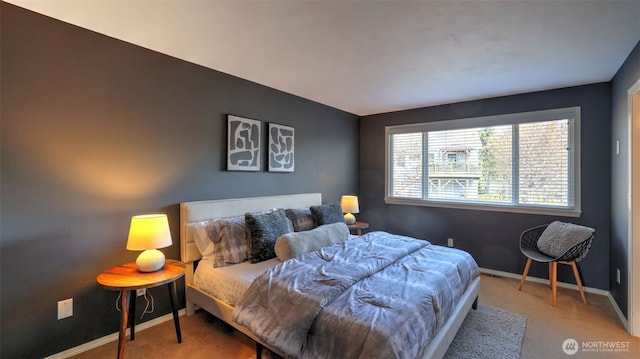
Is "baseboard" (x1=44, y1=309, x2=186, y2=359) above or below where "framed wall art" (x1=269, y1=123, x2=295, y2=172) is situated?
below

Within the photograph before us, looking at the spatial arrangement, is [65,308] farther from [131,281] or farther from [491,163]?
[491,163]

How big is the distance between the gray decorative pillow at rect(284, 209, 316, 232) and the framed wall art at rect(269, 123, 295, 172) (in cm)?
70

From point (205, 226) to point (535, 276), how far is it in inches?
162

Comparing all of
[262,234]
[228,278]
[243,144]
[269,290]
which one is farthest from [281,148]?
[269,290]

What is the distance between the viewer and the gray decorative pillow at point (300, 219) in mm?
3307

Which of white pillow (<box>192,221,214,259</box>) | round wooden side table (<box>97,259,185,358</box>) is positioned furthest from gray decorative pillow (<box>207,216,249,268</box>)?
round wooden side table (<box>97,259,185,358</box>)

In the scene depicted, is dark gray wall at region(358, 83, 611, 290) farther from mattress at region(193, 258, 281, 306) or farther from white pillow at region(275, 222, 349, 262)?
mattress at region(193, 258, 281, 306)

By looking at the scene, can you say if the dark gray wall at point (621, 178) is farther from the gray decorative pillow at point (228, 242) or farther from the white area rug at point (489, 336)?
the gray decorative pillow at point (228, 242)

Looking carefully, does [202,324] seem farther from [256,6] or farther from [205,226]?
[256,6]

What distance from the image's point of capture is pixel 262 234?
2.72 metres

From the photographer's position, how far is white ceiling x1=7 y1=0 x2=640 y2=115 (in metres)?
1.94

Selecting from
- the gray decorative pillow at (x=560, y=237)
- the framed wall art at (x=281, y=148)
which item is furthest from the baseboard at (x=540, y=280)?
the framed wall art at (x=281, y=148)

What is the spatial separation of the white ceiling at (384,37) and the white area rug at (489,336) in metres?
2.47

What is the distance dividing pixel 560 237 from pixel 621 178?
2.67 feet
